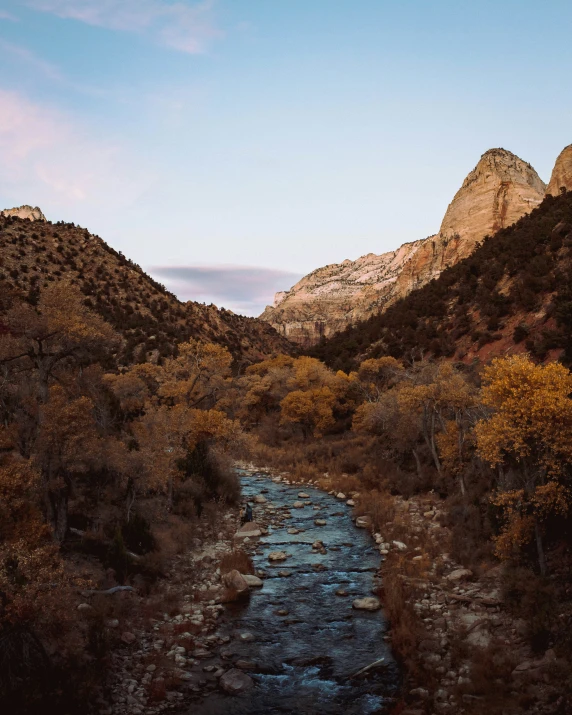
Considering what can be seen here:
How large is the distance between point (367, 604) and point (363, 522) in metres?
7.83

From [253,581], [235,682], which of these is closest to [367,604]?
[253,581]

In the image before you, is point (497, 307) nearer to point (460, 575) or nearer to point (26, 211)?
point (460, 575)

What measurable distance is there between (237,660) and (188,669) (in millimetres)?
1176

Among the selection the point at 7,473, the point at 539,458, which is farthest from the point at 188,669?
the point at 539,458

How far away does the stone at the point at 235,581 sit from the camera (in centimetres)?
1479

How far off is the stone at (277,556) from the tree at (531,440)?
7983 mm

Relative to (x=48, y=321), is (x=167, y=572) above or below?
below

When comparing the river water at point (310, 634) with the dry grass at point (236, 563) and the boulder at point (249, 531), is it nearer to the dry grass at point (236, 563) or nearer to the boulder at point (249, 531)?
the boulder at point (249, 531)

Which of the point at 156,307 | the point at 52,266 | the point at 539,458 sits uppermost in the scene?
the point at 52,266

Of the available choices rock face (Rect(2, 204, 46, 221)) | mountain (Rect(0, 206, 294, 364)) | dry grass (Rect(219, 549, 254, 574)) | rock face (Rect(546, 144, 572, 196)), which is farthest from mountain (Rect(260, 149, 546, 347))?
rock face (Rect(2, 204, 46, 221))

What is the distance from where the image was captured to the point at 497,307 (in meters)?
40.7

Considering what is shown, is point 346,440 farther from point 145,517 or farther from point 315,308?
point 315,308

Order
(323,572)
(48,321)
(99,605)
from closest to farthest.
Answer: (99,605) < (48,321) < (323,572)

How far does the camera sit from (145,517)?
17328mm
